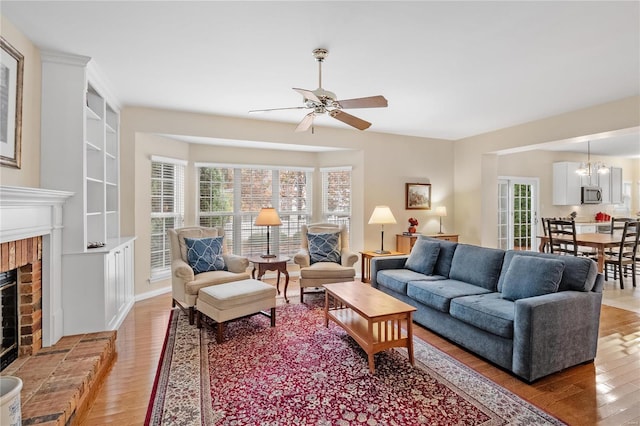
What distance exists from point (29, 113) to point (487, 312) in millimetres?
4173

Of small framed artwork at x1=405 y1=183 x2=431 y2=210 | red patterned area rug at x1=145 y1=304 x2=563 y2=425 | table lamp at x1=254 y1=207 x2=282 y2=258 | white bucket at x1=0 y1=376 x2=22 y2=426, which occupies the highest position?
small framed artwork at x1=405 y1=183 x2=431 y2=210

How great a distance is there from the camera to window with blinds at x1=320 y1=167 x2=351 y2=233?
19.5ft

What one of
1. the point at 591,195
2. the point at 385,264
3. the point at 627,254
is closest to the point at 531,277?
the point at 385,264

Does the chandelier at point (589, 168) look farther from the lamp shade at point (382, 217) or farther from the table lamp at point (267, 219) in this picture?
the table lamp at point (267, 219)

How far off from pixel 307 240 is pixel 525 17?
364 cm

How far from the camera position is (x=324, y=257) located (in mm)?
4793

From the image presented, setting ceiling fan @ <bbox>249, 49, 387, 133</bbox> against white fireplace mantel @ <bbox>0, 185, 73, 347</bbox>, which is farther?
ceiling fan @ <bbox>249, 49, 387, 133</bbox>

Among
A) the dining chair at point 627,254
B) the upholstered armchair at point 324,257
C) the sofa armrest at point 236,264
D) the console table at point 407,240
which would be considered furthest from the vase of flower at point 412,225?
the sofa armrest at point 236,264

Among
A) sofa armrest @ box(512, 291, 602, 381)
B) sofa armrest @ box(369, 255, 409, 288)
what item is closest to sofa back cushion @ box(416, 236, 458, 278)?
sofa armrest @ box(369, 255, 409, 288)

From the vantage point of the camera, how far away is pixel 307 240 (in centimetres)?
498

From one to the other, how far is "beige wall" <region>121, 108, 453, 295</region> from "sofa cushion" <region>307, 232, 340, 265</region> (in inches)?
39.4

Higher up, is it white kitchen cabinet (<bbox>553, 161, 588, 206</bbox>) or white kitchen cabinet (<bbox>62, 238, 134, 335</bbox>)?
white kitchen cabinet (<bbox>553, 161, 588, 206</bbox>)

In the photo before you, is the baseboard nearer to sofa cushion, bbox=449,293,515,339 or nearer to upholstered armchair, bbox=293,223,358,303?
upholstered armchair, bbox=293,223,358,303

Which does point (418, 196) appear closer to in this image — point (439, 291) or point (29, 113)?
point (439, 291)
